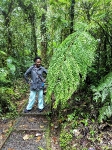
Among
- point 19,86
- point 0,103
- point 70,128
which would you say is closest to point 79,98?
point 70,128

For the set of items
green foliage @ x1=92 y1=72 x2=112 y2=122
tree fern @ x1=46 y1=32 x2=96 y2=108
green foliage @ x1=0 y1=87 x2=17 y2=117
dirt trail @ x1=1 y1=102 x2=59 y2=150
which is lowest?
dirt trail @ x1=1 y1=102 x2=59 y2=150

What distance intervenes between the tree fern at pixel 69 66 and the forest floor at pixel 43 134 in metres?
0.83

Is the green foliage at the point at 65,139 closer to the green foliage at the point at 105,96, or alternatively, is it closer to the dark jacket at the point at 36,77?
the green foliage at the point at 105,96

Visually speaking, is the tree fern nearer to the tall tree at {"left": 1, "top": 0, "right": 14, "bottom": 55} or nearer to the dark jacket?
the dark jacket

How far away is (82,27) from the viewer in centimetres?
519

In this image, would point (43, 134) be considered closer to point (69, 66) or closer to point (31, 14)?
point (69, 66)

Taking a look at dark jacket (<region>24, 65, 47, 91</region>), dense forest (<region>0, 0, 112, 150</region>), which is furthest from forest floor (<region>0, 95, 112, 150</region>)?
dark jacket (<region>24, 65, 47, 91</region>)

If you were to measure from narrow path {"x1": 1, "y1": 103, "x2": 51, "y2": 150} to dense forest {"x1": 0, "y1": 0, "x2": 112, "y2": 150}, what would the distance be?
38cm

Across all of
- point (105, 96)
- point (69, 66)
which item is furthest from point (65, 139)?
point (69, 66)

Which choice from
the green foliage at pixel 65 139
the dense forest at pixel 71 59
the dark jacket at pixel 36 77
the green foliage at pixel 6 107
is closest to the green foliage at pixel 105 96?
the dense forest at pixel 71 59

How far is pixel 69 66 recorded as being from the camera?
4.55 m

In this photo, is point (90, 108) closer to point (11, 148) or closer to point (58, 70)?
point (58, 70)

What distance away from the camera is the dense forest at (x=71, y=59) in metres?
4.64

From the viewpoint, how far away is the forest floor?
4.42 m
